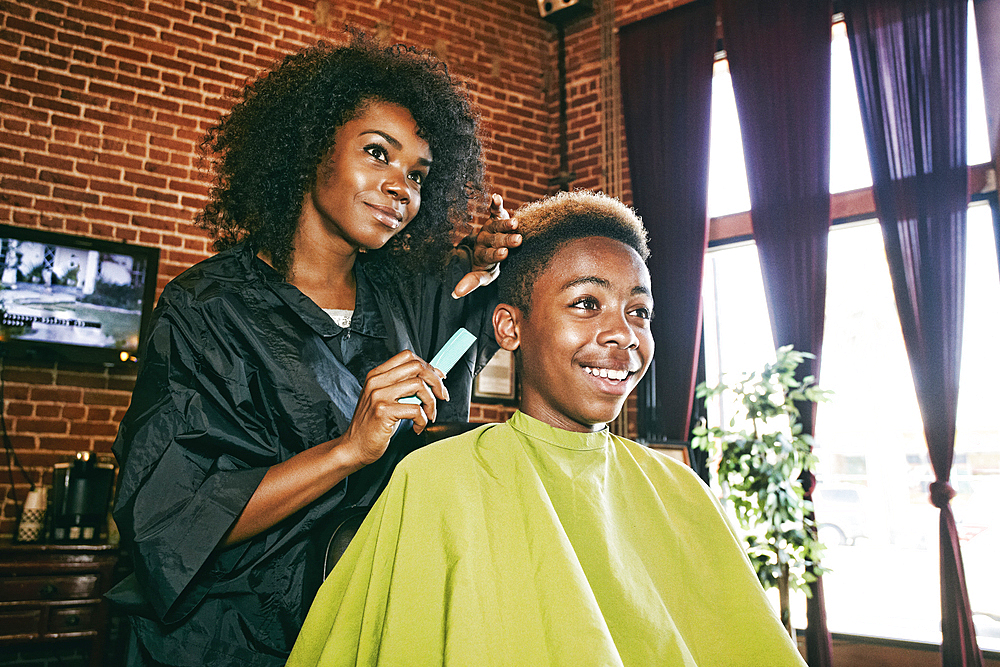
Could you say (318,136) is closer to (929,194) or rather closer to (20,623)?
(20,623)

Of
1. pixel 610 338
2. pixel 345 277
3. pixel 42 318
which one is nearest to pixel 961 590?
pixel 610 338

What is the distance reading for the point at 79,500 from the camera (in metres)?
3.21

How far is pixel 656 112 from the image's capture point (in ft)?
15.4

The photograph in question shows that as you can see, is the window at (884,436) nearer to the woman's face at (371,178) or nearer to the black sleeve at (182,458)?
the woman's face at (371,178)

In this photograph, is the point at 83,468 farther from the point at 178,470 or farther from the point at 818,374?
the point at 818,374

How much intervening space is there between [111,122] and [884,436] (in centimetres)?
417

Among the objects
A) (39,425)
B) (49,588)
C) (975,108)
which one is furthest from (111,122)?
(975,108)

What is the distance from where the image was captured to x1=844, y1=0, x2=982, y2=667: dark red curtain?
349cm

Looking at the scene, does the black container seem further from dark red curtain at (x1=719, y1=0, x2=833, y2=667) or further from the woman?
dark red curtain at (x1=719, y1=0, x2=833, y2=667)

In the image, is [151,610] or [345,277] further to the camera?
[345,277]

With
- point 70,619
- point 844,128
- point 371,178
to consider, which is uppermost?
point 844,128

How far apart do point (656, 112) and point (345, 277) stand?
11.9 ft

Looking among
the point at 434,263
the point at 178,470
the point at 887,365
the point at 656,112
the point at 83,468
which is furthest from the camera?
the point at 656,112

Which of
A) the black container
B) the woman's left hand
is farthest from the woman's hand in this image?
the black container
